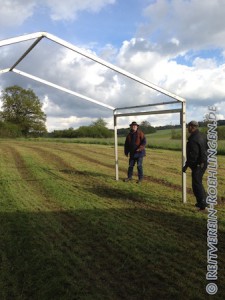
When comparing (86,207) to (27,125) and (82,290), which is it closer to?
(82,290)

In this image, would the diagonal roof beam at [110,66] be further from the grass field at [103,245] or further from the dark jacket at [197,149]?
the grass field at [103,245]

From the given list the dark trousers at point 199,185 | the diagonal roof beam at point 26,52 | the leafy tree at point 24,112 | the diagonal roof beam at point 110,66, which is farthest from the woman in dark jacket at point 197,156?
the leafy tree at point 24,112

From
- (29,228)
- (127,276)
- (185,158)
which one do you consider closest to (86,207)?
(29,228)

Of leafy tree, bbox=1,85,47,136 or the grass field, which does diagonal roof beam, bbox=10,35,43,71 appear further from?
leafy tree, bbox=1,85,47,136

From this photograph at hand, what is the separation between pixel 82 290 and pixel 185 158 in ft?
17.5

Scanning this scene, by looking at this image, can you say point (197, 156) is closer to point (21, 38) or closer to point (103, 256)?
point (103, 256)

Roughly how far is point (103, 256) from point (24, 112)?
2514 inches

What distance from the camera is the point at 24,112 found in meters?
66.6

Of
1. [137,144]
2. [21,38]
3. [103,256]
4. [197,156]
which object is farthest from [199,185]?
[21,38]

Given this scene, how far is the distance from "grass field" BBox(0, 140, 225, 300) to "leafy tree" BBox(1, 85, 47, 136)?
57.1 meters

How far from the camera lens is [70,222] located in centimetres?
735

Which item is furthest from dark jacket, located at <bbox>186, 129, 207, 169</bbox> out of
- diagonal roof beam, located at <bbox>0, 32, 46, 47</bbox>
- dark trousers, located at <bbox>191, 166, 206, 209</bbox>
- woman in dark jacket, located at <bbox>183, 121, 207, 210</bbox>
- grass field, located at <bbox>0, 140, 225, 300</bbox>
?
diagonal roof beam, located at <bbox>0, 32, 46, 47</bbox>

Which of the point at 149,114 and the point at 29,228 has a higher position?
the point at 149,114

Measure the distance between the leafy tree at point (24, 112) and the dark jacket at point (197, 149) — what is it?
60289 mm
